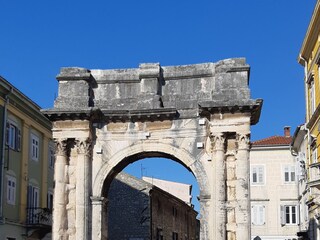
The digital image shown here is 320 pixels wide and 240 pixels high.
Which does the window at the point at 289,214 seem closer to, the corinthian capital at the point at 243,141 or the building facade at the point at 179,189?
the building facade at the point at 179,189

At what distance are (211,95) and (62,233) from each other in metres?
6.28

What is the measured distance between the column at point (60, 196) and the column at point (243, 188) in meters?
5.37

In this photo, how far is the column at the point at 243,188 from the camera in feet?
63.5

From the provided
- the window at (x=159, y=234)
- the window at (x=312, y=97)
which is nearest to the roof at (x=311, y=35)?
the window at (x=312, y=97)

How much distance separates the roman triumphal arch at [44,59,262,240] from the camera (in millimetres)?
19734

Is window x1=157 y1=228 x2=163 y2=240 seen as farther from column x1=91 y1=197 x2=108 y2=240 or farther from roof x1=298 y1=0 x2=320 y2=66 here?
column x1=91 y1=197 x2=108 y2=240

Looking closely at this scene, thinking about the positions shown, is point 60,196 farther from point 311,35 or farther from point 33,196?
point 311,35

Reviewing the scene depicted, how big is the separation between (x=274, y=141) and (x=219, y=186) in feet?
76.1

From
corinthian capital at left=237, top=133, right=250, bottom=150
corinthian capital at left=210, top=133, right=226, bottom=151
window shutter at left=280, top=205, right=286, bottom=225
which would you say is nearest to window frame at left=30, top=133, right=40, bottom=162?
corinthian capital at left=210, top=133, right=226, bottom=151

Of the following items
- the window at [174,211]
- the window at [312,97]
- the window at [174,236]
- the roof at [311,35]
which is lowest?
the window at [174,236]

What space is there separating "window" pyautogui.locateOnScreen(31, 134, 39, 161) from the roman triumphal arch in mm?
10828

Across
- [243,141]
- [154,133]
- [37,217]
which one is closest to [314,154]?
[243,141]

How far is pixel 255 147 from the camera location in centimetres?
4134

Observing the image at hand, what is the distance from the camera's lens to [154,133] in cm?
2067
